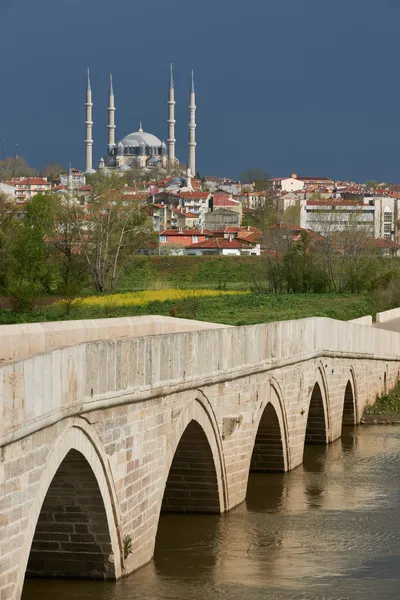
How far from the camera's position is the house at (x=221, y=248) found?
95500mm

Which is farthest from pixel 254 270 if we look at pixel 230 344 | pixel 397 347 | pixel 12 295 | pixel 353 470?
pixel 230 344

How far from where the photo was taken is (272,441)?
776 inches

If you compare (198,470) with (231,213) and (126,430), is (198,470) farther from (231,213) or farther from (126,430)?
(231,213)

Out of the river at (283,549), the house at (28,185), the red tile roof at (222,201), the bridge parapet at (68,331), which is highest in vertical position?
the house at (28,185)

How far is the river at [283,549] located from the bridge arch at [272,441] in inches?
9.2

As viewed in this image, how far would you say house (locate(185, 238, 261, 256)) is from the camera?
95.5 metres

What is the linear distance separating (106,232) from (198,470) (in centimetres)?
4475

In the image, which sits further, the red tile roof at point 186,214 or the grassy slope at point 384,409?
the red tile roof at point 186,214

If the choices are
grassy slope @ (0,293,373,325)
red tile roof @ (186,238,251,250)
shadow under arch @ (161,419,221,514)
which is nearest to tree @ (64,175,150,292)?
grassy slope @ (0,293,373,325)

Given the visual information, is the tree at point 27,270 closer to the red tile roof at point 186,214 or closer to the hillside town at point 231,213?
the hillside town at point 231,213

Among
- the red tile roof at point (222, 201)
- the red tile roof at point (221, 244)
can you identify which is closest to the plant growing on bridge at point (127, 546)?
the red tile roof at point (221, 244)

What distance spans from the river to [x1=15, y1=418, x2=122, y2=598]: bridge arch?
0.24m

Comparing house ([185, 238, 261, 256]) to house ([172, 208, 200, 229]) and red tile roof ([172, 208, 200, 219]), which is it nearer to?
house ([172, 208, 200, 229])

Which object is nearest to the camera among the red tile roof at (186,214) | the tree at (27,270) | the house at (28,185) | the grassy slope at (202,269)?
the tree at (27,270)
